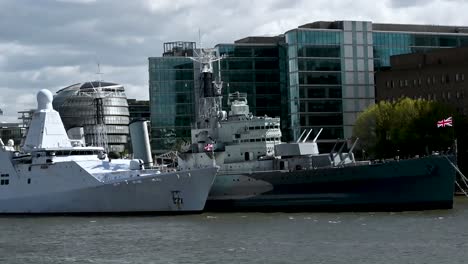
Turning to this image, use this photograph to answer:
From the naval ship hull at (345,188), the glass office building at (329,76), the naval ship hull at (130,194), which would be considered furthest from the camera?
the glass office building at (329,76)

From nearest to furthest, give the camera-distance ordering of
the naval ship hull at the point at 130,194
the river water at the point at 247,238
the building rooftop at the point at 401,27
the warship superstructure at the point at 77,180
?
the river water at the point at 247,238, the naval ship hull at the point at 130,194, the warship superstructure at the point at 77,180, the building rooftop at the point at 401,27

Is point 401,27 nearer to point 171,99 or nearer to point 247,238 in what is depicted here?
point 171,99

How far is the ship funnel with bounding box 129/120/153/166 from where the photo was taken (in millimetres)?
75000

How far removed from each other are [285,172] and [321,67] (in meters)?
44.9

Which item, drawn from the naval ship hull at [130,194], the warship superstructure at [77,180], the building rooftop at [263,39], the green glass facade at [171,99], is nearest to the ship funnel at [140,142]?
the warship superstructure at [77,180]

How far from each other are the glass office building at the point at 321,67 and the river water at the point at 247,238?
1832 inches

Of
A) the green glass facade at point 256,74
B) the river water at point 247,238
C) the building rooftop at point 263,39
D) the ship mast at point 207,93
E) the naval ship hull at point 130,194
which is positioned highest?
the building rooftop at point 263,39

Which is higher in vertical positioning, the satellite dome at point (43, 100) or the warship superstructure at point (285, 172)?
the satellite dome at point (43, 100)

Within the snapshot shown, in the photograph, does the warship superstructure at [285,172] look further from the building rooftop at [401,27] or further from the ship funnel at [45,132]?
the building rooftop at [401,27]

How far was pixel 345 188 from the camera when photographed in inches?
2554

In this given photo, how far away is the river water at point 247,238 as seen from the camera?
4112cm

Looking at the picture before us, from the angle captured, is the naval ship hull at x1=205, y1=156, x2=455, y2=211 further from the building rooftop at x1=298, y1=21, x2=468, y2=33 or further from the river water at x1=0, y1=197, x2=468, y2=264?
the building rooftop at x1=298, y1=21, x2=468, y2=33

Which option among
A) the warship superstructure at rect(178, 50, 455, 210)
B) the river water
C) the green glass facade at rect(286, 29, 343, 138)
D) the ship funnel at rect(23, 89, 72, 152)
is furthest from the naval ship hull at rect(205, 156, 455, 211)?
the green glass facade at rect(286, 29, 343, 138)

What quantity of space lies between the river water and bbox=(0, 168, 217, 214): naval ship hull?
183cm
